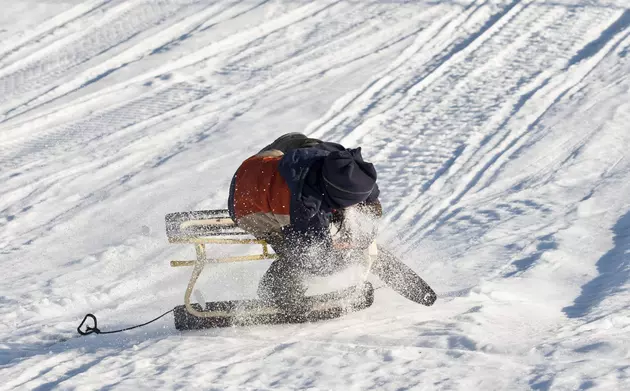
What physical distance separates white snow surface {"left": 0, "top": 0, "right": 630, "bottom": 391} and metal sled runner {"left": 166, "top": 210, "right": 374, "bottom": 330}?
9 centimetres

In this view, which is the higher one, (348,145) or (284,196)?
(284,196)

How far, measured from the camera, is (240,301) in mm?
4605

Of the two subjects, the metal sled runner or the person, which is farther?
the metal sled runner

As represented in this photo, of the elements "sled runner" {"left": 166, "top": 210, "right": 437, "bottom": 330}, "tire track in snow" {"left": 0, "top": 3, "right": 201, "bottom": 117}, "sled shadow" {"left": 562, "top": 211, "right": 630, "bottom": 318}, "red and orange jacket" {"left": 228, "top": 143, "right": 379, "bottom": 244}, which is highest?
"tire track in snow" {"left": 0, "top": 3, "right": 201, "bottom": 117}

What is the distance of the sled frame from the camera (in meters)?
4.52

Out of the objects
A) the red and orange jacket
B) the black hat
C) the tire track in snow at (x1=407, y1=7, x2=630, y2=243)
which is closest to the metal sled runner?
the red and orange jacket

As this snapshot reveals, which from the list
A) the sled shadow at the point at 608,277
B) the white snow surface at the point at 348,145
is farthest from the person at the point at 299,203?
the sled shadow at the point at 608,277

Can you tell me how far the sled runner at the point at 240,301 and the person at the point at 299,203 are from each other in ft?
0.26

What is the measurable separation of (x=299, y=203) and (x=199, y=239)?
71 cm

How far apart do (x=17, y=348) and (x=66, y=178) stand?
2507 mm

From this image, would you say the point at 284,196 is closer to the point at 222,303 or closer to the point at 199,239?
the point at 199,239

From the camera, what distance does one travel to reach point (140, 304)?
508 cm

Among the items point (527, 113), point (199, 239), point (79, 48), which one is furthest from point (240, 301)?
point (79, 48)

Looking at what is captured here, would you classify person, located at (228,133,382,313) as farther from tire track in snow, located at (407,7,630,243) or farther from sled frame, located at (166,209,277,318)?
tire track in snow, located at (407,7,630,243)
